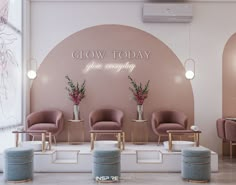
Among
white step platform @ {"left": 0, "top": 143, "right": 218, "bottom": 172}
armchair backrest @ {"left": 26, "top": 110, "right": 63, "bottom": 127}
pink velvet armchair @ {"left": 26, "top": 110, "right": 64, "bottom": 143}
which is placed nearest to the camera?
white step platform @ {"left": 0, "top": 143, "right": 218, "bottom": 172}

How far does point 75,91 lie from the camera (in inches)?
325

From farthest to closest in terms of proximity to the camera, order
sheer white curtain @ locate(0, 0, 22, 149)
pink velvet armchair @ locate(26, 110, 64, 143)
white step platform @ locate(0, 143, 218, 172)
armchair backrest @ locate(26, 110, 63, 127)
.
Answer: armchair backrest @ locate(26, 110, 63, 127), pink velvet armchair @ locate(26, 110, 64, 143), sheer white curtain @ locate(0, 0, 22, 149), white step platform @ locate(0, 143, 218, 172)

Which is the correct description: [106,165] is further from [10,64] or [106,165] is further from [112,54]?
[112,54]

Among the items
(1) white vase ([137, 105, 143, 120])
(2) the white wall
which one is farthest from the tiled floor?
(2) the white wall

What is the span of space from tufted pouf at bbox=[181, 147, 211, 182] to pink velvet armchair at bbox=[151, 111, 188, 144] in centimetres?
202

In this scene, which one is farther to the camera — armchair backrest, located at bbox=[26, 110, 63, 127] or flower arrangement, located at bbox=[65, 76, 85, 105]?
flower arrangement, located at bbox=[65, 76, 85, 105]

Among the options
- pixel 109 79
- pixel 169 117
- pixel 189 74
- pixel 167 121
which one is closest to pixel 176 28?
pixel 189 74

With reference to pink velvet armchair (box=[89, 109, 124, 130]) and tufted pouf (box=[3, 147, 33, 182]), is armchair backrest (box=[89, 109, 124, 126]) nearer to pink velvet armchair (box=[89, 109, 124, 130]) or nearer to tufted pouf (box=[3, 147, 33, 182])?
pink velvet armchair (box=[89, 109, 124, 130])

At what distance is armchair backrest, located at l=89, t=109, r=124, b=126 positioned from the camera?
8.12m

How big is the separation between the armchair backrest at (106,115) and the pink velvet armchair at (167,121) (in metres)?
0.81

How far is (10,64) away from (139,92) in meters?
3.04

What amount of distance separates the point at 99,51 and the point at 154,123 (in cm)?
227

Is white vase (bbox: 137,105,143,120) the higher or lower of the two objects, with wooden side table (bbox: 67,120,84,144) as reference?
higher

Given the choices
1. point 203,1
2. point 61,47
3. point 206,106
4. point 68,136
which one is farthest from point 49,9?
point 206,106
